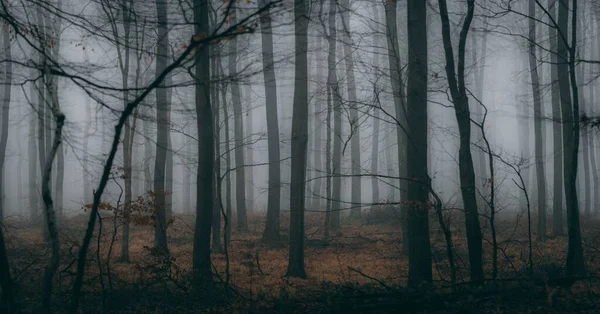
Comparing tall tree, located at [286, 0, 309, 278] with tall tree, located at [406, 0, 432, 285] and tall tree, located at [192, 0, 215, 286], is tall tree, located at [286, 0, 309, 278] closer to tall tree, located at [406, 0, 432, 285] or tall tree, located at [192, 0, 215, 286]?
tall tree, located at [192, 0, 215, 286]

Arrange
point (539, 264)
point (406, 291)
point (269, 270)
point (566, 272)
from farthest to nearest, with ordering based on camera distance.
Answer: point (269, 270) < point (539, 264) < point (566, 272) < point (406, 291)

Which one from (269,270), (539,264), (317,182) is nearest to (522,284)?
(539,264)

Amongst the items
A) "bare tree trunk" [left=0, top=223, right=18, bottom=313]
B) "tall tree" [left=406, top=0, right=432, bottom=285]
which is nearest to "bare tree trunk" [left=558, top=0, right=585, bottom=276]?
"tall tree" [left=406, top=0, right=432, bottom=285]

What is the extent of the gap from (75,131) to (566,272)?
30.7 feet

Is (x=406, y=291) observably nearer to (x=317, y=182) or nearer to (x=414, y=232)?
(x=414, y=232)

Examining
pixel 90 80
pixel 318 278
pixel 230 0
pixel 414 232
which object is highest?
pixel 230 0

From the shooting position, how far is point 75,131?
23.0ft

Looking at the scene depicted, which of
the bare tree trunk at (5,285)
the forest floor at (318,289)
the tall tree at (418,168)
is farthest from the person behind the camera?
the tall tree at (418,168)

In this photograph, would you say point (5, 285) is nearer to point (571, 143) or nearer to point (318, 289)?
point (318, 289)

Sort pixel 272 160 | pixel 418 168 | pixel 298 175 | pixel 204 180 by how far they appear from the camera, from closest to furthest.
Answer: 1. pixel 418 168
2. pixel 204 180
3. pixel 298 175
4. pixel 272 160

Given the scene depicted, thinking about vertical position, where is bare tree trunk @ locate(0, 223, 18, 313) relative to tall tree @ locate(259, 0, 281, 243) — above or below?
below

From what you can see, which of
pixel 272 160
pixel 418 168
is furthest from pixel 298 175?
pixel 272 160

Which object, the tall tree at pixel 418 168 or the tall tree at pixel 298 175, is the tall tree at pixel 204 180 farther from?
the tall tree at pixel 418 168

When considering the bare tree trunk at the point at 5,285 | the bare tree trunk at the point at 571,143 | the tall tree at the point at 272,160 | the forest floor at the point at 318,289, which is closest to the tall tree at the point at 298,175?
the forest floor at the point at 318,289
